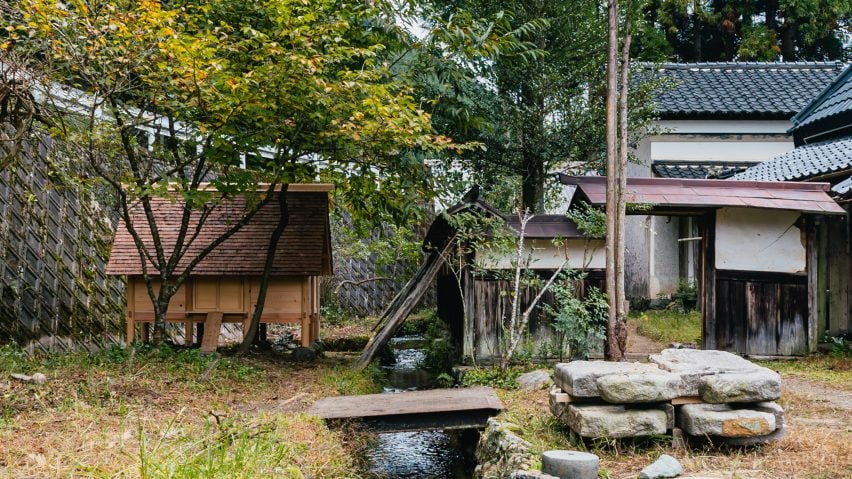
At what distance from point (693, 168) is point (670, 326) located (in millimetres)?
5118

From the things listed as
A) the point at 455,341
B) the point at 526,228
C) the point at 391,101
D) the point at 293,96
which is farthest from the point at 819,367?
the point at 293,96

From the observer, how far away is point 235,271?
1098cm

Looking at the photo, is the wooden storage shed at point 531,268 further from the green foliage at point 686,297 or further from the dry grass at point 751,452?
the green foliage at point 686,297

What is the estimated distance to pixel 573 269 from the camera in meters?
10.5

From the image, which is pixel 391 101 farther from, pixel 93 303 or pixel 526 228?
pixel 93 303

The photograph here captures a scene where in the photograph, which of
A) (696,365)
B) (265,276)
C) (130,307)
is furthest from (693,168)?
(130,307)

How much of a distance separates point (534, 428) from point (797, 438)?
2.36m

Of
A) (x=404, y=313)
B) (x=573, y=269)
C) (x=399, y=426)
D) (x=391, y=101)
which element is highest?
(x=391, y=101)

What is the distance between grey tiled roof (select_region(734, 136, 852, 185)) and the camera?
11648 millimetres

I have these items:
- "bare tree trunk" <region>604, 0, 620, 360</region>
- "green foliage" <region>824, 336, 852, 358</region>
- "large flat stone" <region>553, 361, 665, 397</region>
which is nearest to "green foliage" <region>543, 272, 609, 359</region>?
"bare tree trunk" <region>604, 0, 620, 360</region>

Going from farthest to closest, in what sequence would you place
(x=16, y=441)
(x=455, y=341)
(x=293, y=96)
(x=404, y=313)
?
(x=455, y=341), (x=404, y=313), (x=293, y=96), (x=16, y=441)

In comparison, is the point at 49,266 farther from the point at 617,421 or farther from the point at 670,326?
the point at 670,326

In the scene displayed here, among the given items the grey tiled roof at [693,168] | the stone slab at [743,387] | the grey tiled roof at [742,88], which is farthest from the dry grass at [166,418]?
the grey tiled roof at [742,88]

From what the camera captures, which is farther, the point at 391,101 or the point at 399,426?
the point at 391,101
